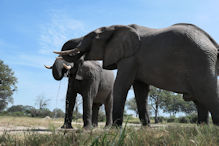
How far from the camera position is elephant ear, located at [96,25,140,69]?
5598 millimetres

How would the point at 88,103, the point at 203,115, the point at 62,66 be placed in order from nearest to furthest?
the point at 203,115 < the point at 62,66 < the point at 88,103

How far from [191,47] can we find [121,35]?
1.81m

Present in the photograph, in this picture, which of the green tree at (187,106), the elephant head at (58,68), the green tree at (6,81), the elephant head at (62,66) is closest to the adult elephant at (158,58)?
the elephant head at (62,66)

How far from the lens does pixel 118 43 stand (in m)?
5.79

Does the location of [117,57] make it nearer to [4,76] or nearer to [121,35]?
[121,35]

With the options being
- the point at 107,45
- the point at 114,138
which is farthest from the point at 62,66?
the point at 114,138

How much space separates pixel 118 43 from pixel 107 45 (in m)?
0.41

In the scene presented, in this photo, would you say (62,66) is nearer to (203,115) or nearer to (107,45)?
(107,45)

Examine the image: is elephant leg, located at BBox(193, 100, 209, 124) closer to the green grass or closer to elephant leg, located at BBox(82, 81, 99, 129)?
the green grass

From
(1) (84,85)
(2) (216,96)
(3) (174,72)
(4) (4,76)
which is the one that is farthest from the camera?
(4) (4,76)

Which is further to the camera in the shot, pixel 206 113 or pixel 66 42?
pixel 66 42

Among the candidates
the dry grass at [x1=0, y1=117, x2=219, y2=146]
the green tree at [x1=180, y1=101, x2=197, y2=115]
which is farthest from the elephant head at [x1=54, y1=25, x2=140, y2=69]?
the green tree at [x1=180, y1=101, x2=197, y2=115]

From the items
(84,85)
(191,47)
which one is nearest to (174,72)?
(191,47)

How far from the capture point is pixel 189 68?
4832 millimetres
